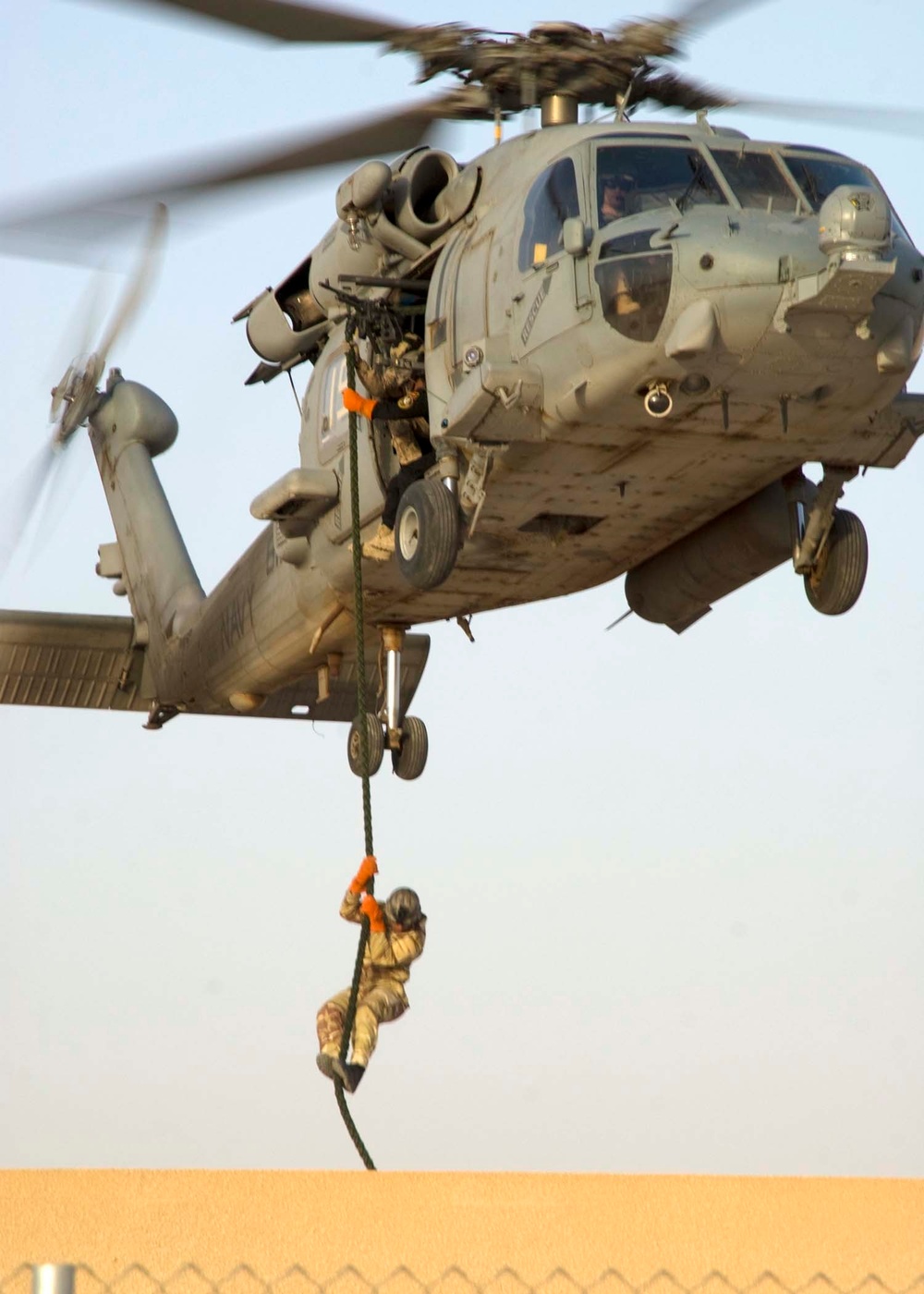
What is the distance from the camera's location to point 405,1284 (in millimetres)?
6051

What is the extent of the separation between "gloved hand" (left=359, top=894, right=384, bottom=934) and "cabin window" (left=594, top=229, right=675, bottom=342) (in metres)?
3.43

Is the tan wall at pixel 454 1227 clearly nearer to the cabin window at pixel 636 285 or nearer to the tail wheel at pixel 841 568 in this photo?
the cabin window at pixel 636 285

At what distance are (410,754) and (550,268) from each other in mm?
3897

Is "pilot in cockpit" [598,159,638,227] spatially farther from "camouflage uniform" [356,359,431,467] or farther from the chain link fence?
the chain link fence

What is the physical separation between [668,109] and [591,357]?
8.73 feet

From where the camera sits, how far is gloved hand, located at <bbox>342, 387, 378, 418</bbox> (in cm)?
1185

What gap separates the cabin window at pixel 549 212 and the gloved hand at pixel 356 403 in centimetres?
161

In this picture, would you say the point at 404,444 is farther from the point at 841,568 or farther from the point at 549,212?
the point at 841,568

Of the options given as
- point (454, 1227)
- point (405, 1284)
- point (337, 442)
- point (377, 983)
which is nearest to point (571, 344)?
point (337, 442)

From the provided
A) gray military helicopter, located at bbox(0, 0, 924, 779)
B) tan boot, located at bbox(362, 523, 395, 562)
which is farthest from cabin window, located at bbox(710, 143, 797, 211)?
tan boot, located at bbox(362, 523, 395, 562)

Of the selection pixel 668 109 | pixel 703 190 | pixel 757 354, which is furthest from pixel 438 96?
pixel 757 354

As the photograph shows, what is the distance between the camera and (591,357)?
1015cm

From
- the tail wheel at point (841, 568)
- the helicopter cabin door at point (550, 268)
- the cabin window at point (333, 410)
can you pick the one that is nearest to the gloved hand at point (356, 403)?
the cabin window at point (333, 410)

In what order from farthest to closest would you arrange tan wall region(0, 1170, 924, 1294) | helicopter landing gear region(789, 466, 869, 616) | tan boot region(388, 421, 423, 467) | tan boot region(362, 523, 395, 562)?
tan boot region(362, 523, 395, 562)
tan boot region(388, 421, 423, 467)
helicopter landing gear region(789, 466, 869, 616)
tan wall region(0, 1170, 924, 1294)
